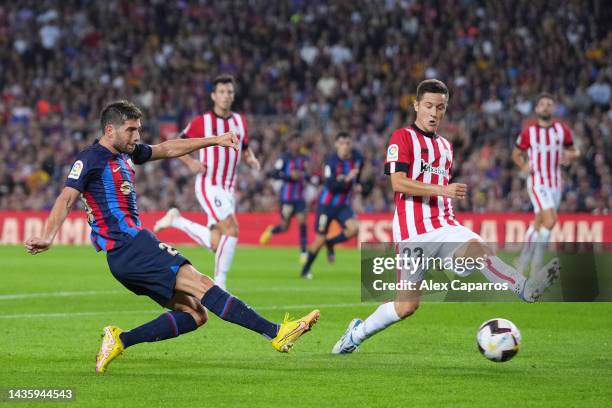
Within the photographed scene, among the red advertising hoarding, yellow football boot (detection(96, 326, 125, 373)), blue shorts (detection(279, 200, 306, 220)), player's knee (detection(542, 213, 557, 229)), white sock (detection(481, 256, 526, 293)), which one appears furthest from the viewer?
the red advertising hoarding

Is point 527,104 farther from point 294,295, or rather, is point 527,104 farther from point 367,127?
point 294,295

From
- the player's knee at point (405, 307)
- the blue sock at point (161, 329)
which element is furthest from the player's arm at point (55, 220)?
the player's knee at point (405, 307)

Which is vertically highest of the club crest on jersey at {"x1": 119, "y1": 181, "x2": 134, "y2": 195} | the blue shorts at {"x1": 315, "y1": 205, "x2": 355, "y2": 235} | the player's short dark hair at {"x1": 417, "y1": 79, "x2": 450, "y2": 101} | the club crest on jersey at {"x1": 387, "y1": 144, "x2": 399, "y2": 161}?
the player's short dark hair at {"x1": 417, "y1": 79, "x2": 450, "y2": 101}

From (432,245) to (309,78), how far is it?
73.4 feet

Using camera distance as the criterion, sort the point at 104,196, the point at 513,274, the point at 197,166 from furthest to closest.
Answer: the point at 197,166
the point at 513,274
the point at 104,196

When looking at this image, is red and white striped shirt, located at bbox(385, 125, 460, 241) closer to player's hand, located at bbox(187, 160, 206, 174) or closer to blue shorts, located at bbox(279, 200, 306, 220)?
player's hand, located at bbox(187, 160, 206, 174)

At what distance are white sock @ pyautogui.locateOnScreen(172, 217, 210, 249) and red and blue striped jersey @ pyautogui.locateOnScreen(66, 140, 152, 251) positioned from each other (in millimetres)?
5897

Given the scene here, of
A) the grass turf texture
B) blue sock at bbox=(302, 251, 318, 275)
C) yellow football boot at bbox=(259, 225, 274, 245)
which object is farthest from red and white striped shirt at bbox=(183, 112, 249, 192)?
yellow football boot at bbox=(259, 225, 274, 245)

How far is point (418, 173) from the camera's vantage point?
8.87m

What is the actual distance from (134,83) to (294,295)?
60.6ft

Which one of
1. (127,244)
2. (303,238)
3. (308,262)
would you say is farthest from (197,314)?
(303,238)

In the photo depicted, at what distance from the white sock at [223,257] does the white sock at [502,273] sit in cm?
542

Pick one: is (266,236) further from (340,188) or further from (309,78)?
(309,78)

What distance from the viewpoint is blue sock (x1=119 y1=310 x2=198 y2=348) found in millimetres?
8078
